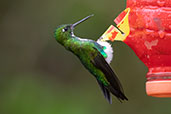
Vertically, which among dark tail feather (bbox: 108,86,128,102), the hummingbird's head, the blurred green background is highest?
the hummingbird's head

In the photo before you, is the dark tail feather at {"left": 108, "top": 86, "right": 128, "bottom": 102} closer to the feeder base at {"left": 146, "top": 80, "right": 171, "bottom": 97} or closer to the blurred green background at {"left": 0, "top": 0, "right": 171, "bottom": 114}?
the feeder base at {"left": 146, "top": 80, "right": 171, "bottom": 97}

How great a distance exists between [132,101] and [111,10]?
4.72 ft

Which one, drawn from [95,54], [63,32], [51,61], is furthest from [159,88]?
[51,61]

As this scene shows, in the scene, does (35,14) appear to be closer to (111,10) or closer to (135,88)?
(111,10)

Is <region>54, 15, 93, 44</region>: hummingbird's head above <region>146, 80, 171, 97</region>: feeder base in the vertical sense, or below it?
above

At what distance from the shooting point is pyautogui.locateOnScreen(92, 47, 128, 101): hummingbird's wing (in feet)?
11.4

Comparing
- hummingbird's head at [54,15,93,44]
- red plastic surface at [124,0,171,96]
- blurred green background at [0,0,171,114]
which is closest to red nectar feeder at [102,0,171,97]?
red plastic surface at [124,0,171,96]

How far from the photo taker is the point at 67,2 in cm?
891

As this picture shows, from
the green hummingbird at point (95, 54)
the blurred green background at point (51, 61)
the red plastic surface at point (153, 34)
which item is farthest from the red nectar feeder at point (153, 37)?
the blurred green background at point (51, 61)

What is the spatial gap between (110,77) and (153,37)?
20.7 inches

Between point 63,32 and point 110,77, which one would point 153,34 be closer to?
point 110,77

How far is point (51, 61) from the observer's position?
8.71 meters

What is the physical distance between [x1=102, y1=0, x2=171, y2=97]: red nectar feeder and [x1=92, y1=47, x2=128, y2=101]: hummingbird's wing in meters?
0.22

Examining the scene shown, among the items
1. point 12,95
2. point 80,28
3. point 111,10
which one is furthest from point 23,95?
point 111,10
